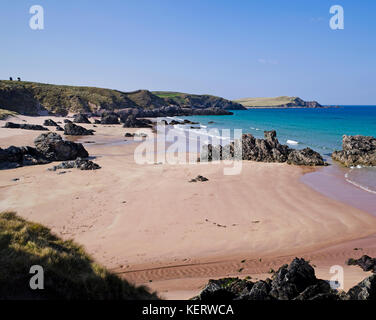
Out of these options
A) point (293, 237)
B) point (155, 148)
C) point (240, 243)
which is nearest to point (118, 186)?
point (240, 243)

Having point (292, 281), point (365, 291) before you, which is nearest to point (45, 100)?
point (292, 281)

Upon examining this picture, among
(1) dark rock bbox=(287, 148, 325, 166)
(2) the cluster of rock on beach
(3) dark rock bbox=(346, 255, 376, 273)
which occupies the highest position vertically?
(2) the cluster of rock on beach

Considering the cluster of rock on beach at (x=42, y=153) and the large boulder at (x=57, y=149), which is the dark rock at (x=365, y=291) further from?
the large boulder at (x=57, y=149)

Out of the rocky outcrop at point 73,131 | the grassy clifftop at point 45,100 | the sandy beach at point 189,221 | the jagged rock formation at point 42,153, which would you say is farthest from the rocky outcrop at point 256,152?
the grassy clifftop at point 45,100

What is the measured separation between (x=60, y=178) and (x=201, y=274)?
13224mm

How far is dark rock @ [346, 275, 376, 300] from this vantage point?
5.25 metres

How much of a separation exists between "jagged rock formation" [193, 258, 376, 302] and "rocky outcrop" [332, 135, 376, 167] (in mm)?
21283

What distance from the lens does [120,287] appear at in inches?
214

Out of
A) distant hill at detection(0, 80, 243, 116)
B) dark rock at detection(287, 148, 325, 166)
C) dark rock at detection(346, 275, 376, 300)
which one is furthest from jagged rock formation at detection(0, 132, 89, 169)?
distant hill at detection(0, 80, 243, 116)

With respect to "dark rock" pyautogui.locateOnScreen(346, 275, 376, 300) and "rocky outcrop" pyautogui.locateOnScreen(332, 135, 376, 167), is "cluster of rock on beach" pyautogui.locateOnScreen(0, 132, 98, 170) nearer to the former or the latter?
"dark rock" pyautogui.locateOnScreen(346, 275, 376, 300)

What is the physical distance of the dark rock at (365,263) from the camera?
814 centimetres

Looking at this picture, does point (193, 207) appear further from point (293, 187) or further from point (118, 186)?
point (293, 187)

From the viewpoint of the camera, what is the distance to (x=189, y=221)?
38.9 ft
